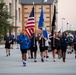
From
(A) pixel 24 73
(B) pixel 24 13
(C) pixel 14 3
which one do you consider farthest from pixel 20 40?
(B) pixel 24 13

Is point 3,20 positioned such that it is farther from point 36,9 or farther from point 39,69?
point 36,9

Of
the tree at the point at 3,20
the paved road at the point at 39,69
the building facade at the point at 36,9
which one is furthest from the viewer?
the building facade at the point at 36,9

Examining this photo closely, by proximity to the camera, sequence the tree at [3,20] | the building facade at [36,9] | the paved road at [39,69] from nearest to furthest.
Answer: the paved road at [39,69]
the tree at [3,20]
the building facade at [36,9]

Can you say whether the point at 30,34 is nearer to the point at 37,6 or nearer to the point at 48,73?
the point at 48,73

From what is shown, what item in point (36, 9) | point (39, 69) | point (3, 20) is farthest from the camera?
point (36, 9)

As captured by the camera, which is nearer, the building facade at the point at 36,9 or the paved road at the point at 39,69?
the paved road at the point at 39,69

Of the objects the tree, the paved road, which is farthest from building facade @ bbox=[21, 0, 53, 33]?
the tree

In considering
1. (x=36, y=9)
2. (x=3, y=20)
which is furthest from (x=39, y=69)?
(x=36, y=9)

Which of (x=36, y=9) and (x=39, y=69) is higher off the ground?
(x=36, y=9)

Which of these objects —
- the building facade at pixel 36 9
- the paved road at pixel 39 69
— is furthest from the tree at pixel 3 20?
the building facade at pixel 36 9

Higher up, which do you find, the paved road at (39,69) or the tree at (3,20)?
the tree at (3,20)

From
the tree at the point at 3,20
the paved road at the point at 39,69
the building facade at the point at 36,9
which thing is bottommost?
the paved road at the point at 39,69

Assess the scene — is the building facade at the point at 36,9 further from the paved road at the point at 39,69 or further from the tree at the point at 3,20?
the tree at the point at 3,20

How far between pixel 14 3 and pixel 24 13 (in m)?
17.9
